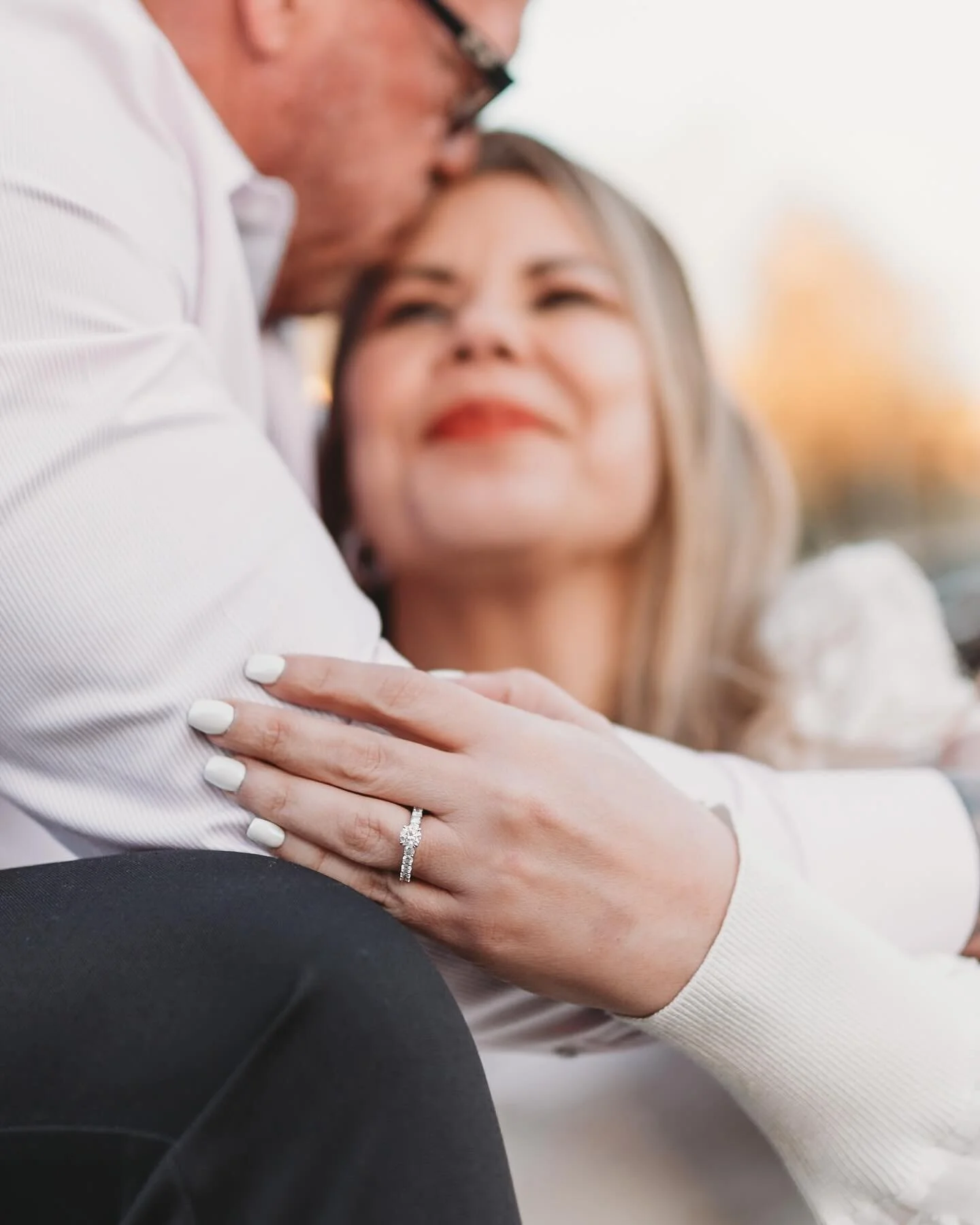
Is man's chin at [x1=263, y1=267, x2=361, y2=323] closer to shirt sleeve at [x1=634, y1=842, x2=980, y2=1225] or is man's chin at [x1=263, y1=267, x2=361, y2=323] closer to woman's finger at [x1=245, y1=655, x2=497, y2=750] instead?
woman's finger at [x1=245, y1=655, x2=497, y2=750]

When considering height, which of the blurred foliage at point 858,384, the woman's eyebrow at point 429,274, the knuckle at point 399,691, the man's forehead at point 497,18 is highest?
the man's forehead at point 497,18

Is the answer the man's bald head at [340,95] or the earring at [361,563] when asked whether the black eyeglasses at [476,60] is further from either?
the earring at [361,563]

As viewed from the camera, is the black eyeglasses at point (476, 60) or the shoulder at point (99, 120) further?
the black eyeglasses at point (476, 60)

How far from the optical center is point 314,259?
1.45 m

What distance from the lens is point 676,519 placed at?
1.60m

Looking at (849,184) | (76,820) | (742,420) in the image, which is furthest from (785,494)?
(849,184)

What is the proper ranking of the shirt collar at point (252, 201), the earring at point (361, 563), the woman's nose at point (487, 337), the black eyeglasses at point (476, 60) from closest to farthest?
the shirt collar at point (252, 201)
the black eyeglasses at point (476, 60)
the woman's nose at point (487, 337)
the earring at point (361, 563)

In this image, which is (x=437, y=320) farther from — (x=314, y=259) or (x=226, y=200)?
(x=226, y=200)

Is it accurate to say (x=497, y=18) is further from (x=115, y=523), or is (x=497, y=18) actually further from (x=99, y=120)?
(x=115, y=523)

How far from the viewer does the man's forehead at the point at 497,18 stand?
4.08 ft

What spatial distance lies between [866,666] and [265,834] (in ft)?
Result: 3.42

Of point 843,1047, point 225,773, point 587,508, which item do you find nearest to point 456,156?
point 587,508

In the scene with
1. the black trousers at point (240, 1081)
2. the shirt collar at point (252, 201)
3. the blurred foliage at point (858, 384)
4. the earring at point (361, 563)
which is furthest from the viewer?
the blurred foliage at point (858, 384)

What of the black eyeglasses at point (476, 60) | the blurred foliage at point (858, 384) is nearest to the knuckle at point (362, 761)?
the black eyeglasses at point (476, 60)
